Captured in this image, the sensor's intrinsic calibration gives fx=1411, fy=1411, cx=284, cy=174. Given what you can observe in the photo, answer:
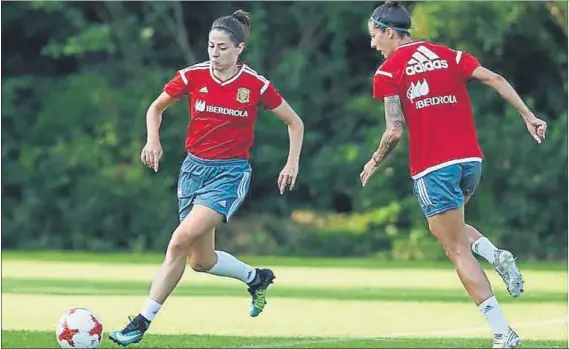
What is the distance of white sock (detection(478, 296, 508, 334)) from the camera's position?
804cm

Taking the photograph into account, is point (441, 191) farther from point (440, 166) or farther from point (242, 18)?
point (242, 18)

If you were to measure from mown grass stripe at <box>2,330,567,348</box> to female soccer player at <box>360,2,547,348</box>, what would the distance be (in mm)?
455

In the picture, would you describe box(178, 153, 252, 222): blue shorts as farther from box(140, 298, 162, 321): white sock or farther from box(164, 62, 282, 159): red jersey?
box(140, 298, 162, 321): white sock

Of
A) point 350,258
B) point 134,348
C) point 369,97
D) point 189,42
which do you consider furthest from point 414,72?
point 189,42

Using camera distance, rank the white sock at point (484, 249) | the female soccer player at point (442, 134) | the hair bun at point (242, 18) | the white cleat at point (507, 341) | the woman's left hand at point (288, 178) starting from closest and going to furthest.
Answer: the white cleat at point (507, 341)
the female soccer player at point (442, 134)
the white sock at point (484, 249)
the woman's left hand at point (288, 178)
the hair bun at point (242, 18)

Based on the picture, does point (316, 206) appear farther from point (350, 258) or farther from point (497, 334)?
point (497, 334)

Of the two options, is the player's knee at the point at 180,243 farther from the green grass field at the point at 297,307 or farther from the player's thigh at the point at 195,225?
the green grass field at the point at 297,307

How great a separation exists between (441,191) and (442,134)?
1.10 feet

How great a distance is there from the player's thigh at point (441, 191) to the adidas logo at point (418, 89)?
45 centimetres

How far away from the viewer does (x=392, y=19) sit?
8.38 meters

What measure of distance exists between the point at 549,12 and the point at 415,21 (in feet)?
8.19

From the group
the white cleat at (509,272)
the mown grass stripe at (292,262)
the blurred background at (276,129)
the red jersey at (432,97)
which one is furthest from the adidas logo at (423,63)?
the blurred background at (276,129)

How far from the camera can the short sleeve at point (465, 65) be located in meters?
8.25

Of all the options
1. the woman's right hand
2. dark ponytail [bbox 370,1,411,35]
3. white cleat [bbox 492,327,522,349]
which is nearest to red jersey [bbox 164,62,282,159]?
the woman's right hand
